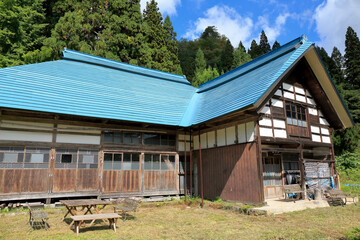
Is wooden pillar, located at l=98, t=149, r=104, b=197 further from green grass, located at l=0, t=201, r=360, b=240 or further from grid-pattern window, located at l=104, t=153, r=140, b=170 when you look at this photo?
green grass, located at l=0, t=201, r=360, b=240

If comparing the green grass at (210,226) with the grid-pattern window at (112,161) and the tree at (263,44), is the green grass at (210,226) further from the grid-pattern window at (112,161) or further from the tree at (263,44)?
the tree at (263,44)

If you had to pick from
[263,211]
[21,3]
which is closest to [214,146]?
[263,211]

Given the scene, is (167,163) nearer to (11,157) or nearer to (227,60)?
(11,157)

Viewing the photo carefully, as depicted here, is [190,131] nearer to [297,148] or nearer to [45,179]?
[297,148]

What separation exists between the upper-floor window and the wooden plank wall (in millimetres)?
3261

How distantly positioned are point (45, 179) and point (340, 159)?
2360 cm

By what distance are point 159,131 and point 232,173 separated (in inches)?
174

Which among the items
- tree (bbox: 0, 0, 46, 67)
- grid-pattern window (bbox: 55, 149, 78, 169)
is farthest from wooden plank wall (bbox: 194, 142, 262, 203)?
tree (bbox: 0, 0, 46, 67)

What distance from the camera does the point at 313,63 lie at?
1304 centimetres

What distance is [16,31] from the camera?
2092cm

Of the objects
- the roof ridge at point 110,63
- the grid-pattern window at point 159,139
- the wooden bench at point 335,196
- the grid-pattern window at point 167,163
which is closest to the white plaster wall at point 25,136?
the grid-pattern window at point 159,139

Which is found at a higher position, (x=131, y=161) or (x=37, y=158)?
(x=37, y=158)

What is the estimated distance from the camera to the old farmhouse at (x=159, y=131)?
10.2 m

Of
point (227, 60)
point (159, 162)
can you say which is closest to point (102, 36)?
point (159, 162)
